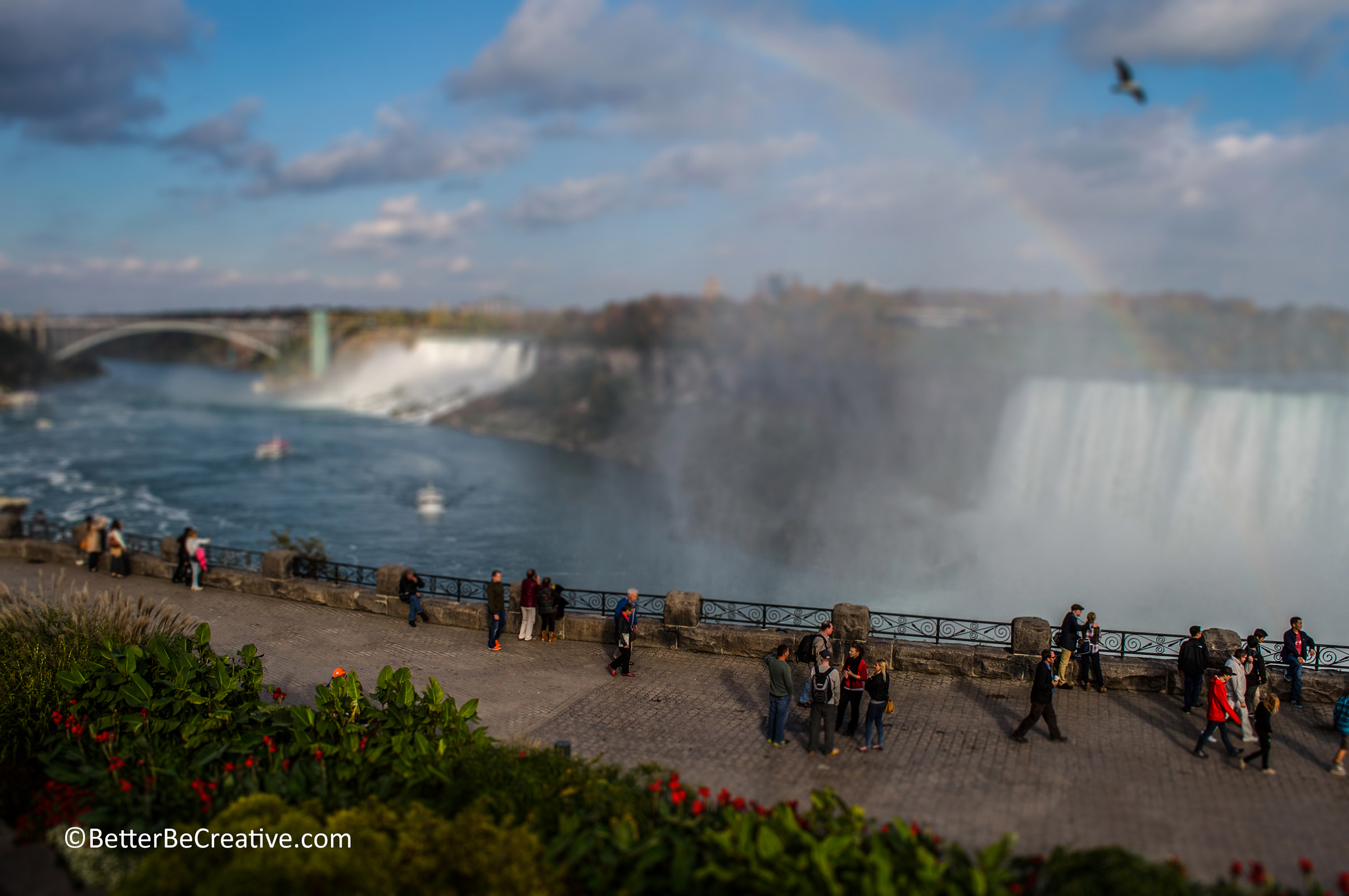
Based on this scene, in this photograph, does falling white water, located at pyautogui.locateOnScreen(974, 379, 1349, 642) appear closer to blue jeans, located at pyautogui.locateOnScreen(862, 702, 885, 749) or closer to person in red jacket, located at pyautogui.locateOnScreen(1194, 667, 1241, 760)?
person in red jacket, located at pyautogui.locateOnScreen(1194, 667, 1241, 760)

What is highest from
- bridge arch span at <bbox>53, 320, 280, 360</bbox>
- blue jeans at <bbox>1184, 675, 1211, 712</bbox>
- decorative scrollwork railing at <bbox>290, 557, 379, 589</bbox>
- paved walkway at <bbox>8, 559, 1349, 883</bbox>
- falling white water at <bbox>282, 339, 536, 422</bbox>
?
bridge arch span at <bbox>53, 320, 280, 360</bbox>

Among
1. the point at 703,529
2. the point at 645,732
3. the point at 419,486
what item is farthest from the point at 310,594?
the point at 419,486

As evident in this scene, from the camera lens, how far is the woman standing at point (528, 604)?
11555mm

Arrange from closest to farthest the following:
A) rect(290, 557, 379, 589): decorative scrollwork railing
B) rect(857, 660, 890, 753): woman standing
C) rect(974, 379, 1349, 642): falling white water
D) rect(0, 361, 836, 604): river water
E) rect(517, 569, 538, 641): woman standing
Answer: rect(857, 660, 890, 753): woman standing → rect(517, 569, 538, 641): woman standing → rect(290, 557, 379, 589): decorative scrollwork railing → rect(974, 379, 1349, 642): falling white water → rect(0, 361, 836, 604): river water

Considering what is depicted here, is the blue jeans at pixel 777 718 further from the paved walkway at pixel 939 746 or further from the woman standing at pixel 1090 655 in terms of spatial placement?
the woman standing at pixel 1090 655

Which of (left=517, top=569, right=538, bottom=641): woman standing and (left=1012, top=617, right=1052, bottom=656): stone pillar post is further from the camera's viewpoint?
(left=517, top=569, right=538, bottom=641): woman standing

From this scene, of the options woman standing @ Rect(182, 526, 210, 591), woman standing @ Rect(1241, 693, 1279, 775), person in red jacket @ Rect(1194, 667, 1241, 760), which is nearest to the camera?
woman standing @ Rect(1241, 693, 1279, 775)

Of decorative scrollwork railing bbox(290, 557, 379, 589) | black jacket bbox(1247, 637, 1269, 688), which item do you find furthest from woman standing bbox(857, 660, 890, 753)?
decorative scrollwork railing bbox(290, 557, 379, 589)

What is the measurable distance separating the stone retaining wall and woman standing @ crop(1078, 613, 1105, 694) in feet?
0.46

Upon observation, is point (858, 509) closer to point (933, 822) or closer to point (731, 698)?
point (731, 698)

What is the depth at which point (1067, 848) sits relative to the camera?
670 cm

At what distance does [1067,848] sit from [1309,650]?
16.8 feet

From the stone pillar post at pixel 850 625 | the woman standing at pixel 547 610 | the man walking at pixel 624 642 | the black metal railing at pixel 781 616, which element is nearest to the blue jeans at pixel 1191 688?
the black metal railing at pixel 781 616

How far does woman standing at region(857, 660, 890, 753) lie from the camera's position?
27.4 ft
